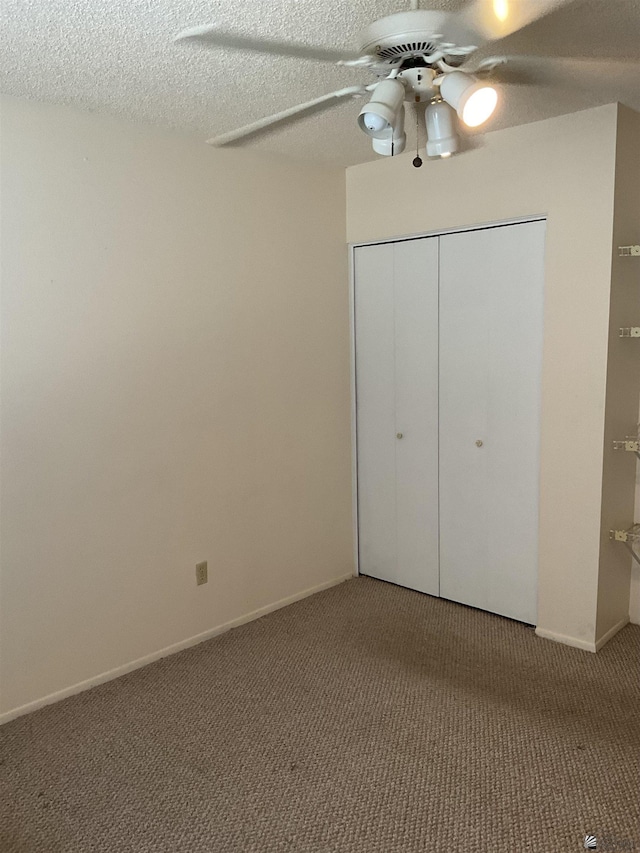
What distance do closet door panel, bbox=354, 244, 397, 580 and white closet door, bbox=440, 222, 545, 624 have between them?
0.32 metres

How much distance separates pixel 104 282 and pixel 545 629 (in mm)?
2400

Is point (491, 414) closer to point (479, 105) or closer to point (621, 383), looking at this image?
point (621, 383)

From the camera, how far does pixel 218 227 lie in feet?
10.3

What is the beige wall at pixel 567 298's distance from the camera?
2844mm

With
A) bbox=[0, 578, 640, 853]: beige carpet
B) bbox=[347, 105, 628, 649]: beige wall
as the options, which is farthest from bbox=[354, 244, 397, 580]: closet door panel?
bbox=[0, 578, 640, 853]: beige carpet

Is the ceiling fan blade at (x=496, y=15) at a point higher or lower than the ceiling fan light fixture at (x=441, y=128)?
A: higher

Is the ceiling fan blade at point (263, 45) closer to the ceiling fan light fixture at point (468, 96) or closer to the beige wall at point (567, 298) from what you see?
the ceiling fan light fixture at point (468, 96)

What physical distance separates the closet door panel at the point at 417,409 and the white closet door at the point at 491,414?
58 millimetres

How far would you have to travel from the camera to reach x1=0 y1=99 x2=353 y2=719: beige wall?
258 centimetres

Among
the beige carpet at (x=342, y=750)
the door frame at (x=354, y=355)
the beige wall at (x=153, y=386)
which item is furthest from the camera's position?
the door frame at (x=354, y=355)

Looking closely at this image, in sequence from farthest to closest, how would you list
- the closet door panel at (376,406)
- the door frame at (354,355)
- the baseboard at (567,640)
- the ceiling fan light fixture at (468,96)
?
the closet door panel at (376,406) < the door frame at (354,355) < the baseboard at (567,640) < the ceiling fan light fixture at (468,96)

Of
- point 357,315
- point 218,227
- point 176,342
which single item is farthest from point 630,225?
point 176,342

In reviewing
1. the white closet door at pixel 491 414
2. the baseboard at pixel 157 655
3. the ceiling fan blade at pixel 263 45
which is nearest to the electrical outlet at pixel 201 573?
the baseboard at pixel 157 655

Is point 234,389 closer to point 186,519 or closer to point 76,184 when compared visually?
point 186,519
